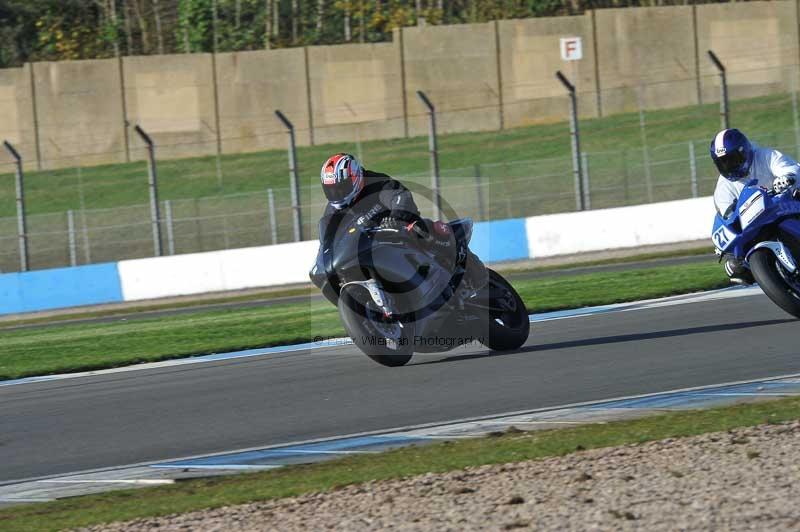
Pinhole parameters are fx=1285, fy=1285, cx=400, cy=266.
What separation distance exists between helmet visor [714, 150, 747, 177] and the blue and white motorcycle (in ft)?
1.00

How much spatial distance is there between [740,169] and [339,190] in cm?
326

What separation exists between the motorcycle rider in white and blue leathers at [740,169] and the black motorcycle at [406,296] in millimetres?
1796

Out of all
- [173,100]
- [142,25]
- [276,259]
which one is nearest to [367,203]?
[276,259]

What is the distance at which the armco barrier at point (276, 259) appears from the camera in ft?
72.9

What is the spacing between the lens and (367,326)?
9656mm

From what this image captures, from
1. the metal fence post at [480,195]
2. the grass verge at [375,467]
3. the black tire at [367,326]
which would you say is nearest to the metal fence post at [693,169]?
the metal fence post at [480,195]

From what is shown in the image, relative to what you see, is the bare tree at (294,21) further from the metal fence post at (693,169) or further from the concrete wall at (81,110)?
the metal fence post at (693,169)

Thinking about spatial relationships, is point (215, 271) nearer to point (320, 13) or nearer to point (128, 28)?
point (320, 13)

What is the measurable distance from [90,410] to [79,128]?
29420 mm

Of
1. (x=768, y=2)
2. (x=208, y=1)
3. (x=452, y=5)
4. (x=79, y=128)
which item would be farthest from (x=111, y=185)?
(x=768, y=2)

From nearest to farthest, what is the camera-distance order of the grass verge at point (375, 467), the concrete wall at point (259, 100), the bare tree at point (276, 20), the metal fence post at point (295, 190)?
the grass verge at point (375, 467), the metal fence post at point (295, 190), the concrete wall at point (259, 100), the bare tree at point (276, 20)

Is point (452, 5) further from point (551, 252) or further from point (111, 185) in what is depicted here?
point (551, 252)

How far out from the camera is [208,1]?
43.0 metres

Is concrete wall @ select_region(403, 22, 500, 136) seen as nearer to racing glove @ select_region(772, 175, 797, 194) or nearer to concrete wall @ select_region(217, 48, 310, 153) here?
concrete wall @ select_region(217, 48, 310, 153)
